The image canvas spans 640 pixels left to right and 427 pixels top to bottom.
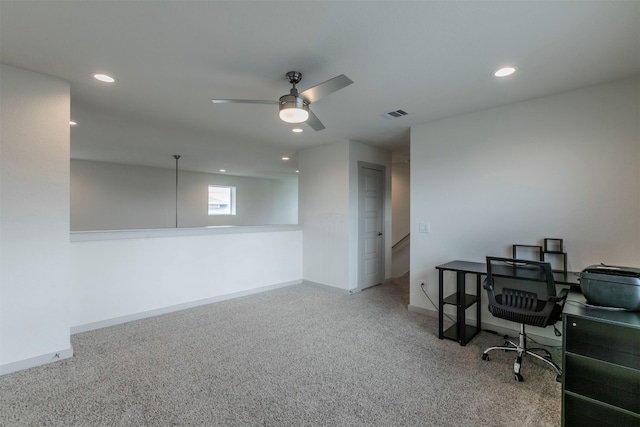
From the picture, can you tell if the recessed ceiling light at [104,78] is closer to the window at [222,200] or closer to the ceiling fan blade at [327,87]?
the ceiling fan blade at [327,87]

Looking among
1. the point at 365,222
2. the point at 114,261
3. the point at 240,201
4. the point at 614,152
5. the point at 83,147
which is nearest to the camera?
the point at 614,152

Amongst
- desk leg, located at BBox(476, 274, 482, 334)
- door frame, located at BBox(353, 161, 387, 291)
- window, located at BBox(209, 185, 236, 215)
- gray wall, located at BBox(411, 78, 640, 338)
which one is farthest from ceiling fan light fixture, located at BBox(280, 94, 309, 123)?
window, located at BBox(209, 185, 236, 215)

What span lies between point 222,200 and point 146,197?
2271mm

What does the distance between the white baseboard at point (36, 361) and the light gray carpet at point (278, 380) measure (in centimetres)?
7

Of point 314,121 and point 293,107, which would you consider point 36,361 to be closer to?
point 293,107

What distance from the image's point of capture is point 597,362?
163 centimetres

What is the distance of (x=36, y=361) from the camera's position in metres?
2.51

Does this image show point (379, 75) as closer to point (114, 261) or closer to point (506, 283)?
point (506, 283)

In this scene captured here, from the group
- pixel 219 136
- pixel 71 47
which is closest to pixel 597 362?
pixel 71 47

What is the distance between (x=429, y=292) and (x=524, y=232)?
1322 mm

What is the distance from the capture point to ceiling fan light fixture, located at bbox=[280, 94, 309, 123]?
90.1 inches

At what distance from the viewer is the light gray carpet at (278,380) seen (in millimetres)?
1898

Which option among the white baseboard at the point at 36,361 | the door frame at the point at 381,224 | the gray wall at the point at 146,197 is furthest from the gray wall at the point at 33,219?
the gray wall at the point at 146,197

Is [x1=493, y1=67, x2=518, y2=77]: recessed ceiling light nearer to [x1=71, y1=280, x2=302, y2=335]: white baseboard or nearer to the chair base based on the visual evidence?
the chair base
